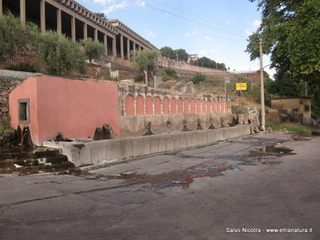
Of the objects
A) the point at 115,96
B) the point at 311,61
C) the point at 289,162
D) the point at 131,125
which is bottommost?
the point at 289,162

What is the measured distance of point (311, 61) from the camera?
22.8 m

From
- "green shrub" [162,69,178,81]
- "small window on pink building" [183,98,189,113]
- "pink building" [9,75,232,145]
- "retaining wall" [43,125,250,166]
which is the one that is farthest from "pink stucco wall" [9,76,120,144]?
"green shrub" [162,69,178,81]

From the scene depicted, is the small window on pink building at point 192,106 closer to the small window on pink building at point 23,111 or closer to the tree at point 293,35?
the tree at point 293,35

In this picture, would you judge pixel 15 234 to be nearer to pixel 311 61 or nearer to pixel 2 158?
pixel 2 158

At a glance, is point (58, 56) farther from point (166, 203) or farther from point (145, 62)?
point (166, 203)

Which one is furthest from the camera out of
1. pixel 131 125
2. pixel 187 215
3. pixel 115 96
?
pixel 131 125

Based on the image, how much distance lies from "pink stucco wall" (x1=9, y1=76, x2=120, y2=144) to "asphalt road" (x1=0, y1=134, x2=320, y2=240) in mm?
3224

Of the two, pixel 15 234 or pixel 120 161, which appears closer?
pixel 15 234

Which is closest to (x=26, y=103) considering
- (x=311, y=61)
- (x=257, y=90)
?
(x=311, y=61)

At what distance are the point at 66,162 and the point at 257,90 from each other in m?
48.4

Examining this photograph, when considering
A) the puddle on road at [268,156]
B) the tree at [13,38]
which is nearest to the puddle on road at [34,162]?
the puddle on road at [268,156]

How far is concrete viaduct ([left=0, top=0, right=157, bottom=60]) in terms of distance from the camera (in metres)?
55.5

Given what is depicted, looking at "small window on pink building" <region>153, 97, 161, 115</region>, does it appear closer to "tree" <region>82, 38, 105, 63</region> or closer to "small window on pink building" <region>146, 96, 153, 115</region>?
"small window on pink building" <region>146, 96, 153, 115</region>

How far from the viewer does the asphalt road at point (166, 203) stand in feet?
20.0
